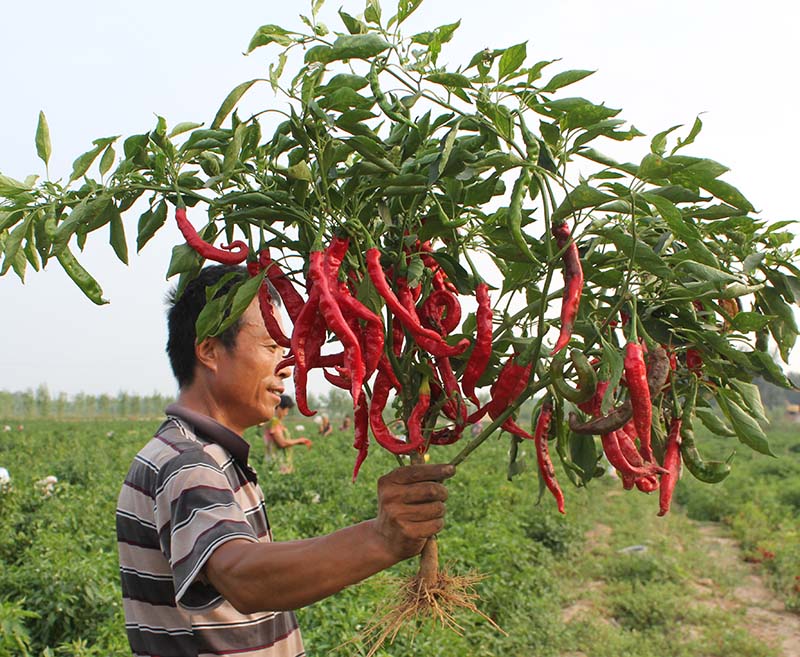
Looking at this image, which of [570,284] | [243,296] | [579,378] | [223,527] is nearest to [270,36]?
[243,296]

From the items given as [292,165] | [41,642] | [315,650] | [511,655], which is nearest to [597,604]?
[511,655]

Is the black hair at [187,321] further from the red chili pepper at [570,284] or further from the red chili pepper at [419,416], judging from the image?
the red chili pepper at [570,284]

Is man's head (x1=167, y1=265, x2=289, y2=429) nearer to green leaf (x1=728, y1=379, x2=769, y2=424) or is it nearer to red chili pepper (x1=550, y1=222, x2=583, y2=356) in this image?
red chili pepper (x1=550, y1=222, x2=583, y2=356)

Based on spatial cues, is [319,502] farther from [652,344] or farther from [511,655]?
[652,344]

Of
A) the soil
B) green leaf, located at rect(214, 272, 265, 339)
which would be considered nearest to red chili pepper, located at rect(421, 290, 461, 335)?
A: green leaf, located at rect(214, 272, 265, 339)

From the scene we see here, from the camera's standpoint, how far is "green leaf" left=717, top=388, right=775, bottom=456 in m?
1.47

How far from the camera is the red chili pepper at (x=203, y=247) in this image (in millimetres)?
1466

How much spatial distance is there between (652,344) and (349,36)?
756 mm

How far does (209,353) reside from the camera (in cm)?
197

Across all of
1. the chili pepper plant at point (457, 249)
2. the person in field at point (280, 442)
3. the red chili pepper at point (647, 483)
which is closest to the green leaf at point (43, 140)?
the chili pepper plant at point (457, 249)

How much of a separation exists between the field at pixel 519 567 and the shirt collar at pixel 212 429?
56 centimetres

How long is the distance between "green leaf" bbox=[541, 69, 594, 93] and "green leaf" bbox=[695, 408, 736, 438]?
738 millimetres

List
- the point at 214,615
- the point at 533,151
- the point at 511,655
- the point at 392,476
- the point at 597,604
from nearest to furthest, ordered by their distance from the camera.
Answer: the point at 533,151
the point at 392,476
the point at 214,615
the point at 511,655
the point at 597,604

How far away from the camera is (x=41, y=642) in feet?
14.7
